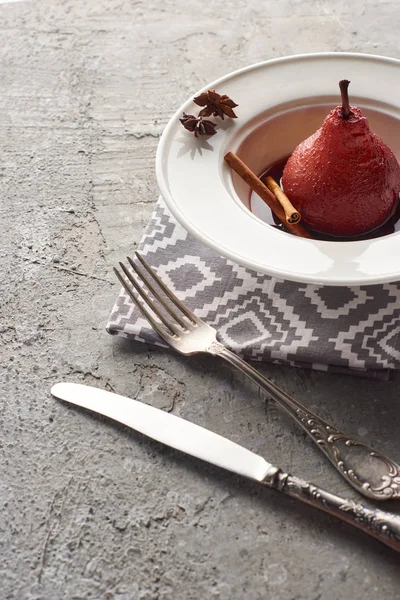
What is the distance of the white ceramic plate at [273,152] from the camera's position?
0.74 m

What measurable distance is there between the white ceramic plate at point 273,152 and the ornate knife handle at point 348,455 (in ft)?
0.41

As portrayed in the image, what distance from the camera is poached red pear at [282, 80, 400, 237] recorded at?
2.63 feet

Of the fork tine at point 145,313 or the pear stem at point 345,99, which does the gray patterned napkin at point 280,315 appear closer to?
the fork tine at point 145,313

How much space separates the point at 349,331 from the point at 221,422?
0.18 meters

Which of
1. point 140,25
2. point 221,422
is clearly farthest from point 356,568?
point 140,25

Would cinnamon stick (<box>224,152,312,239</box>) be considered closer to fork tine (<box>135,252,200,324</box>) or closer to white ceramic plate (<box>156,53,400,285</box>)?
white ceramic plate (<box>156,53,400,285</box>)

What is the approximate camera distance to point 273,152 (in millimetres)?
958

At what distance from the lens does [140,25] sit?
137 centimetres

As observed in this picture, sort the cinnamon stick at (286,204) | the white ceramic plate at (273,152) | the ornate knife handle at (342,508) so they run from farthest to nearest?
the cinnamon stick at (286,204) → the white ceramic plate at (273,152) → the ornate knife handle at (342,508)

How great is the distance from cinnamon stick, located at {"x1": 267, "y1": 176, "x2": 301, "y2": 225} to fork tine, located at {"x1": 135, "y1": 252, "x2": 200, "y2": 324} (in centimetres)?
16

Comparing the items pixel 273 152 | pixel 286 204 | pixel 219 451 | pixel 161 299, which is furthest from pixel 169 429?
pixel 273 152

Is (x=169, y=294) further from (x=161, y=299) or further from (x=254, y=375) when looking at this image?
(x=254, y=375)

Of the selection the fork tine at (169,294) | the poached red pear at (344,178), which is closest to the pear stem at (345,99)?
the poached red pear at (344,178)

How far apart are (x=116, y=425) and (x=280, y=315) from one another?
0.74ft
